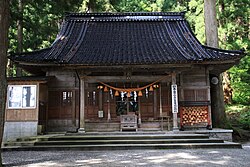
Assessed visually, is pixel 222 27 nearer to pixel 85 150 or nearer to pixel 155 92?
pixel 155 92

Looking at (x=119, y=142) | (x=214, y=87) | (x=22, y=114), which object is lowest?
(x=119, y=142)

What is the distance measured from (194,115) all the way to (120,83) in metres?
4.11

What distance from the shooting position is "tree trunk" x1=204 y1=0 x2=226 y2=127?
43.3ft

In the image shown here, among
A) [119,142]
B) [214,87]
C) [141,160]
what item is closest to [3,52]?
[141,160]

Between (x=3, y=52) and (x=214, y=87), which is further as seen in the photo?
(x=214, y=87)

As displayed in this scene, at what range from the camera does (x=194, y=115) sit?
11.9 metres

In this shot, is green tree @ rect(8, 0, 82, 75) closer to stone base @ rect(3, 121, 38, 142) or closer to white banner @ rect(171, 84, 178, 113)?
stone base @ rect(3, 121, 38, 142)

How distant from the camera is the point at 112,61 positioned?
11.2m

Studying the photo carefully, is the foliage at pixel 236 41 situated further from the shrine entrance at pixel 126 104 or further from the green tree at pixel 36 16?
the green tree at pixel 36 16

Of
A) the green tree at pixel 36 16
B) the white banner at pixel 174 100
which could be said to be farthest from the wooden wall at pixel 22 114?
the white banner at pixel 174 100

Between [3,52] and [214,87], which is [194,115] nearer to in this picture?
[214,87]

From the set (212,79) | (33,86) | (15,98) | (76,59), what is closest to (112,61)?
(76,59)

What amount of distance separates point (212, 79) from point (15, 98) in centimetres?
1020

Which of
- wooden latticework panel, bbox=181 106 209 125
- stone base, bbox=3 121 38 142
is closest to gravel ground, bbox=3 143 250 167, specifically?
stone base, bbox=3 121 38 142
